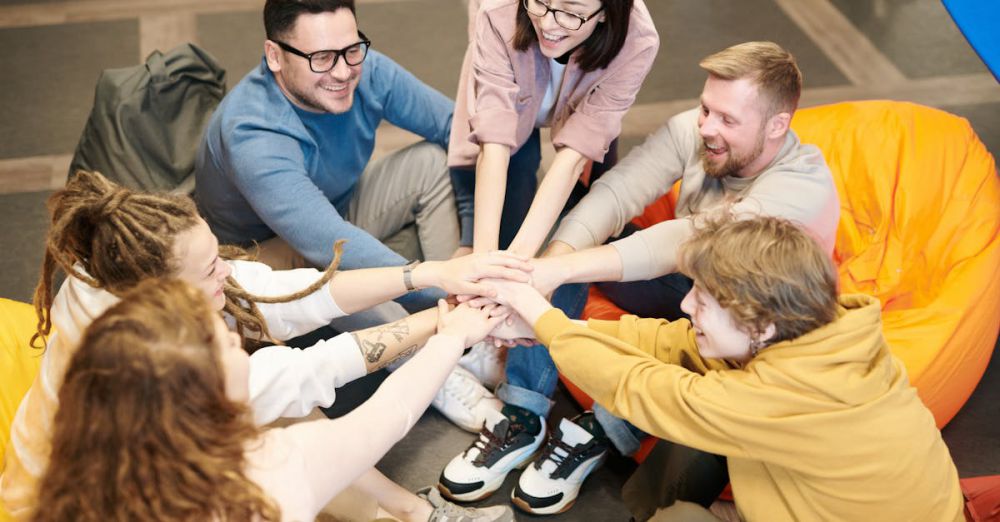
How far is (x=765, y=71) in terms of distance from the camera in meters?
2.36

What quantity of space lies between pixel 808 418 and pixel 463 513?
924mm

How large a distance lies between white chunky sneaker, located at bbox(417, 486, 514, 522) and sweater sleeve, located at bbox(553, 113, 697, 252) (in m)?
0.68

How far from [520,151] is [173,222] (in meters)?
1.19

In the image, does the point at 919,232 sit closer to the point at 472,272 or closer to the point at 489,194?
the point at 489,194

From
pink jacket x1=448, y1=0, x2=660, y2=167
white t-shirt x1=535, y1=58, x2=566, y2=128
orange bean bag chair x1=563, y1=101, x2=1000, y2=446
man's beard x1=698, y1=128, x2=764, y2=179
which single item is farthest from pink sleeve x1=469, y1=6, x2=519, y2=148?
orange bean bag chair x1=563, y1=101, x2=1000, y2=446

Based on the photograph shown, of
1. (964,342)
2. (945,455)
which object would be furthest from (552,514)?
(964,342)

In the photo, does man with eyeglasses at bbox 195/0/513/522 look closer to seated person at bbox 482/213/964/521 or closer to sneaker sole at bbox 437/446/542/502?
sneaker sole at bbox 437/446/542/502

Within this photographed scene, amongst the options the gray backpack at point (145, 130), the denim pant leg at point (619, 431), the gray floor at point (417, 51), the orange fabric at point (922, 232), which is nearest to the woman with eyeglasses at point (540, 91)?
the denim pant leg at point (619, 431)

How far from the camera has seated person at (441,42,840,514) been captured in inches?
93.3

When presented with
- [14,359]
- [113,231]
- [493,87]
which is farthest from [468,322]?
[14,359]

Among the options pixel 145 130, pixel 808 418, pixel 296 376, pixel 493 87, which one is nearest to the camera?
pixel 808 418

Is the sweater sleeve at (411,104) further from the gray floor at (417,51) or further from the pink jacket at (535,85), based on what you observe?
the gray floor at (417,51)

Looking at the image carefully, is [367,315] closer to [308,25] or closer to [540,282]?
[540,282]

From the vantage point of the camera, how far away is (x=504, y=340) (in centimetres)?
240
